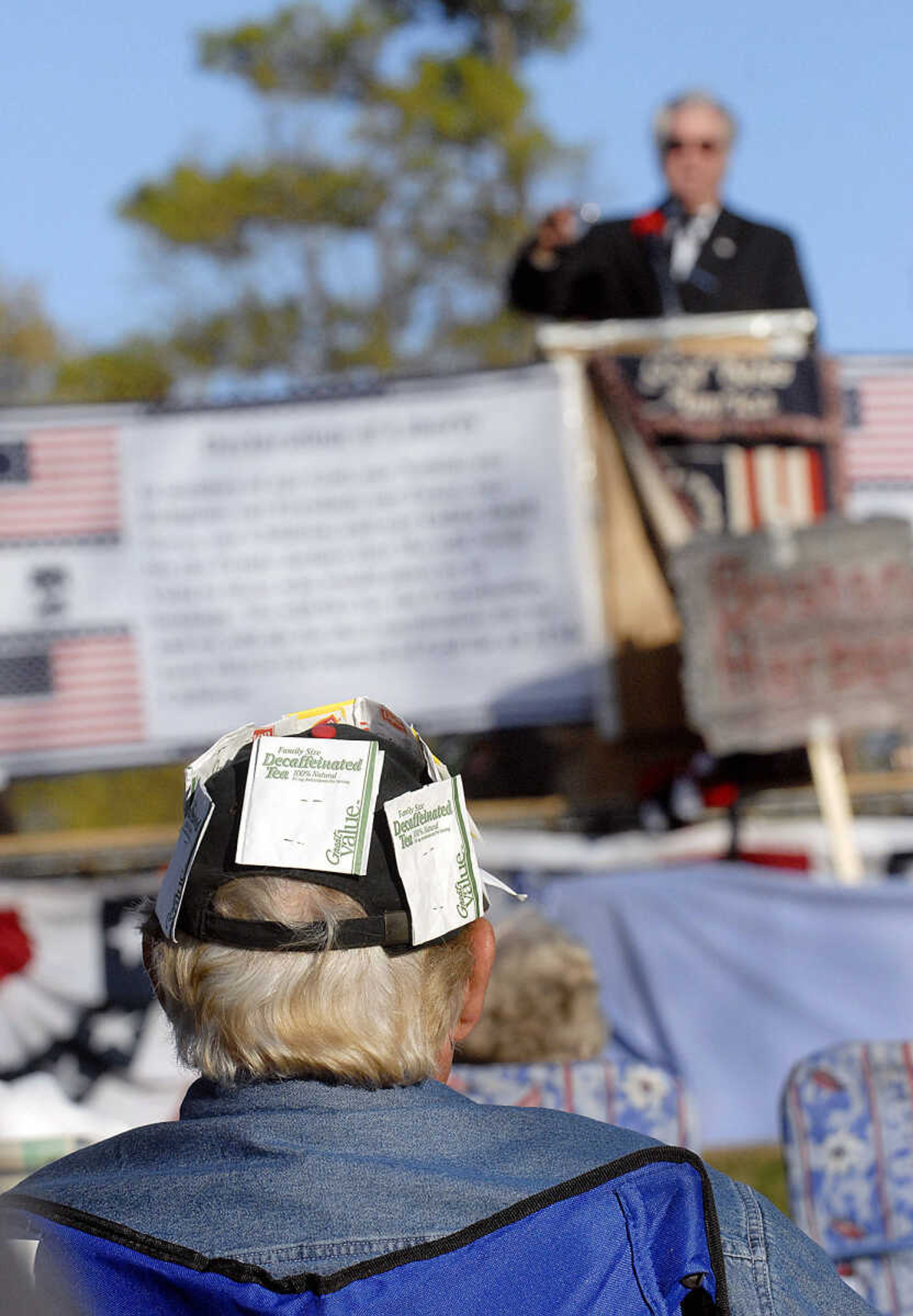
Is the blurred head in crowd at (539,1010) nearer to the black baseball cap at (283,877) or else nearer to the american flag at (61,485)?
the black baseball cap at (283,877)

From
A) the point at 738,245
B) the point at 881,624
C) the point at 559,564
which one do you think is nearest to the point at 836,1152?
the point at 881,624

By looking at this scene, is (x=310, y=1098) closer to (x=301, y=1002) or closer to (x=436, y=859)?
(x=301, y=1002)

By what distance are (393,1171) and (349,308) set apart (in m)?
21.8

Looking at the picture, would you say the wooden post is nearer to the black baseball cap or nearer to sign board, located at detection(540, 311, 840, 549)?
sign board, located at detection(540, 311, 840, 549)

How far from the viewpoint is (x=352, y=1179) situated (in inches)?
49.1

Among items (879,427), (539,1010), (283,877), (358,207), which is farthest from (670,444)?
(358,207)

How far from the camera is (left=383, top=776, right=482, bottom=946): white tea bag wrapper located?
4.51 ft

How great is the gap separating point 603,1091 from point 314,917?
1.87 meters

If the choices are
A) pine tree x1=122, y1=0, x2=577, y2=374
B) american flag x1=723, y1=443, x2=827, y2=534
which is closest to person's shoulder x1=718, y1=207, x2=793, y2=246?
american flag x1=723, y1=443, x2=827, y2=534

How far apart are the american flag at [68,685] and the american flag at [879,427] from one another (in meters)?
2.78

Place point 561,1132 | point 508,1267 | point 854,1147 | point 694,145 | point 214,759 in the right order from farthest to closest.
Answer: point 694,145
point 854,1147
point 214,759
point 561,1132
point 508,1267

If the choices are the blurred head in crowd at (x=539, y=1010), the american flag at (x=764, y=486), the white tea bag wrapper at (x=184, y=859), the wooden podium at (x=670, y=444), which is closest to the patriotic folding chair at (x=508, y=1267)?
the white tea bag wrapper at (x=184, y=859)

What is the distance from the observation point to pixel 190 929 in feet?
4.54

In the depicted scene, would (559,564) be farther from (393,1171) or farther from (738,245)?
(393,1171)
